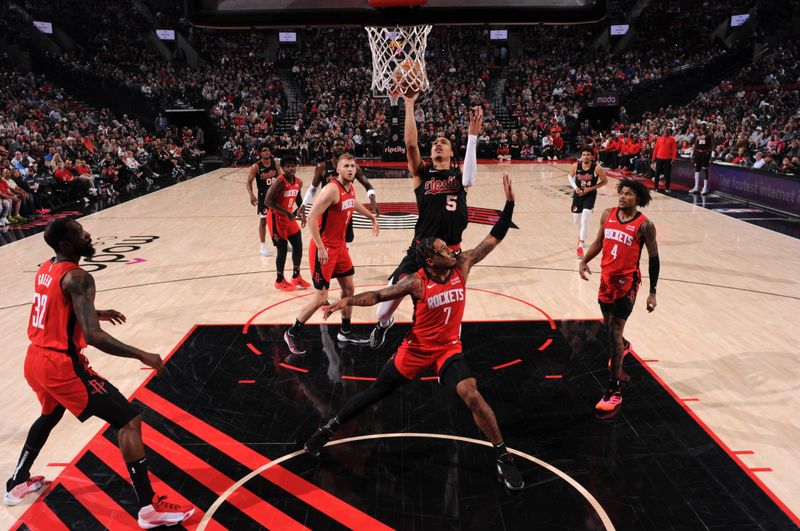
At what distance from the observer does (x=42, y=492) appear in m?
3.97

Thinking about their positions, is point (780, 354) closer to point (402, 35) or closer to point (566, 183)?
point (402, 35)

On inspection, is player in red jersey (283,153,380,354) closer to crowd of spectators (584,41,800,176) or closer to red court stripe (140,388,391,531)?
red court stripe (140,388,391,531)

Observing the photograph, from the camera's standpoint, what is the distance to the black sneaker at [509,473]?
392 centimetres

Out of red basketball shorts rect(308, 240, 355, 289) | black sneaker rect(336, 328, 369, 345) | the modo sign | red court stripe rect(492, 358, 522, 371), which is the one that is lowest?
red court stripe rect(492, 358, 522, 371)

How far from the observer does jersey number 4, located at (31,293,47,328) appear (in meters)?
3.57

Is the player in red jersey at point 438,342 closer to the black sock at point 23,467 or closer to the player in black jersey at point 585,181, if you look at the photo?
the black sock at point 23,467

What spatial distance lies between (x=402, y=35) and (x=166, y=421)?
4924 mm

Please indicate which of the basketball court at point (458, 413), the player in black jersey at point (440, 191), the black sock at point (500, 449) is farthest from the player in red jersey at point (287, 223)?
the black sock at point (500, 449)

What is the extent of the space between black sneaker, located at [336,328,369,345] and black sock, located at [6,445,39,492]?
3.13 m

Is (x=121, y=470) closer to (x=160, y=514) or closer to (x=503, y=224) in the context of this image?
(x=160, y=514)

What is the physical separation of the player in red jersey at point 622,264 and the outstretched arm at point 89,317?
3464mm

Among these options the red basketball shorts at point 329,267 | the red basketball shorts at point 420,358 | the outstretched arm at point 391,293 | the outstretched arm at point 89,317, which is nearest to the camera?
the outstretched arm at point 89,317

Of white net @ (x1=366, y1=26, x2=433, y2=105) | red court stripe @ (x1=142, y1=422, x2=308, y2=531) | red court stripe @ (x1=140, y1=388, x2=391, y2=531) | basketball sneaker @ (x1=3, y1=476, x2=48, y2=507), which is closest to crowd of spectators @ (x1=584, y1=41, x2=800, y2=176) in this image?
white net @ (x1=366, y1=26, x2=433, y2=105)

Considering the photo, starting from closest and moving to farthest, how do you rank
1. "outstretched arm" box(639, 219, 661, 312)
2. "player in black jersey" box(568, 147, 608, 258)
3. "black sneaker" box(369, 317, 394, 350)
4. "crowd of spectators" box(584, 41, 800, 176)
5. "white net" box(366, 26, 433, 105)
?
"outstretched arm" box(639, 219, 661, 312), "black sneaker" box(369, 317, 394, 350), "white net" box(366, 26, 433, 105), "player in black jersey" box(568, 147, 608, 258), "crowd of spectators" box(584, 41, 800, 176)
